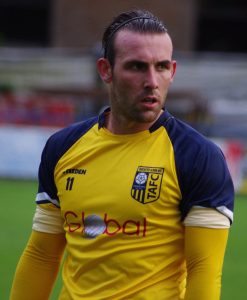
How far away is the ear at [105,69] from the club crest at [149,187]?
1.33ft

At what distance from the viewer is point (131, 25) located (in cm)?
392

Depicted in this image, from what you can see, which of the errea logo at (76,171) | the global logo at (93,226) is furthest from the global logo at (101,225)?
the errea logo at (76,171)

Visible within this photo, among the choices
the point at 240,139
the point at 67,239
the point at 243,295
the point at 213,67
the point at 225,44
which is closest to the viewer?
the point at 67,239

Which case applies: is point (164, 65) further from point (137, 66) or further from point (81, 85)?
point (81, 85)

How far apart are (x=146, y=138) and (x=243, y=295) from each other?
6354mm

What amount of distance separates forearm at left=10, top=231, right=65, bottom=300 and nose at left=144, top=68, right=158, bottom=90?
79 cm

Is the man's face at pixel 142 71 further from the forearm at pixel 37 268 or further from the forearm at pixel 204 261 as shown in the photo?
the forearm at pixel 37 268

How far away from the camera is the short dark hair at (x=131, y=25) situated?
12.8 feet

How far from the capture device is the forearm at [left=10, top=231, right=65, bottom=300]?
168 inches

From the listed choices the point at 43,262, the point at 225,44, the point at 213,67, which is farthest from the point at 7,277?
the point at 225,44

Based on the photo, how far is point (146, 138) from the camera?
13.1 feet

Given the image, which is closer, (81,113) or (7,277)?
(7,277)

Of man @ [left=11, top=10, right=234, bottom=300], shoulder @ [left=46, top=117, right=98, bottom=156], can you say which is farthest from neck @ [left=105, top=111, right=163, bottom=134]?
shoulder @ [left=46, top=117, right=98, bottom=156]

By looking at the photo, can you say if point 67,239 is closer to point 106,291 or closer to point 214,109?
point 106,291
